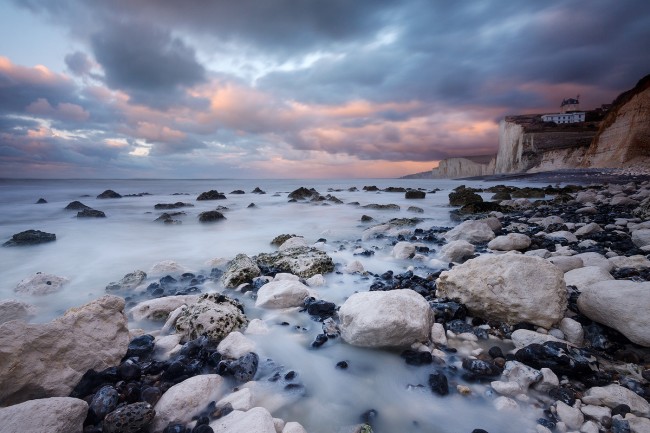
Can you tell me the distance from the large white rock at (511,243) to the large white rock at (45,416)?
21.5 feet

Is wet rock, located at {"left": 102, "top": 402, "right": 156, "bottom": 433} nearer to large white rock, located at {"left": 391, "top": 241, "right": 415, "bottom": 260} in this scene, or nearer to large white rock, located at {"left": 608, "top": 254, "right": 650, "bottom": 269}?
large white rock, located at {"left": 391, "top": 241, "right": 415, "bottom": 260}

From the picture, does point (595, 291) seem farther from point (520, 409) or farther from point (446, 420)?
point (446, 420)

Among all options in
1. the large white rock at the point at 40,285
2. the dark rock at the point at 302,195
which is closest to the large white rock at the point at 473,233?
the large white rock at the point at 40,285

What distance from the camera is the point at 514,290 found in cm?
318

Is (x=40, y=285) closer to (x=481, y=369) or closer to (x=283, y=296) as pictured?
(x=283, y=296)

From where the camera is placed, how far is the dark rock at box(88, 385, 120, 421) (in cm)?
203

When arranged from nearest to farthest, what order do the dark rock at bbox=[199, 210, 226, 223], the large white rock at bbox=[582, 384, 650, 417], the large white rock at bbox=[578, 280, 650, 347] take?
the large white rock at bbox=[582, 384, 650, 417] → the large white rock at bbox=[578, 280, 650, 347] → the dark rock at bbox=[199, 210, 226, 223]

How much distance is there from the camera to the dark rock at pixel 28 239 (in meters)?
8.28

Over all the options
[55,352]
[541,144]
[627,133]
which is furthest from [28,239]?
[541,144]

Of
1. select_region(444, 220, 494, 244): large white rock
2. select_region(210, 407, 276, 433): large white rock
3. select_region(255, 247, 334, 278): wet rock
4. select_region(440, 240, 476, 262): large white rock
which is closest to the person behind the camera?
select_region(210, 407, 276, 433): large white rock

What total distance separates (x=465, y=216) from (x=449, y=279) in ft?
31.4

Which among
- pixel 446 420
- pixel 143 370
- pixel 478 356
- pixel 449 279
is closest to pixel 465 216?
pixel 449 279

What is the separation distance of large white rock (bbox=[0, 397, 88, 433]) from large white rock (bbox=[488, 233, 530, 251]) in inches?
258

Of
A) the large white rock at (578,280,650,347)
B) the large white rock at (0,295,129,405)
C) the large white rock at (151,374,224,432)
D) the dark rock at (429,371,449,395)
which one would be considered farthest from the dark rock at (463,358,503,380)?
the large white rock at (0,295,129,405)
